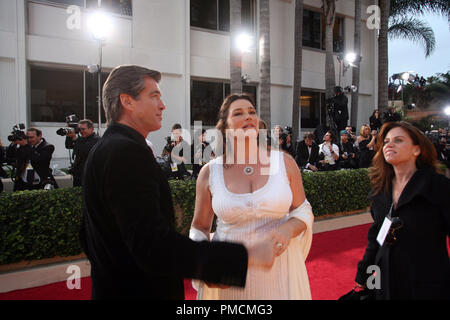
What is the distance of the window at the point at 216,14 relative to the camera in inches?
533

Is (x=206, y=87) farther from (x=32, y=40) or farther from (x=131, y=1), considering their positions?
(x=32, y=40)

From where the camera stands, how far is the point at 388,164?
9.07ft

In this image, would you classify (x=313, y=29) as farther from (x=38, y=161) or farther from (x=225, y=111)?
(x=225, y=111)

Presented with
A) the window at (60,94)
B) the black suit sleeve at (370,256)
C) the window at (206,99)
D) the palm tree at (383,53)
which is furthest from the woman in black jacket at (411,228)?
the palm tree at (383,53)

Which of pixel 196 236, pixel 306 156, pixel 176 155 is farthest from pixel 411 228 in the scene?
pixel 306 156

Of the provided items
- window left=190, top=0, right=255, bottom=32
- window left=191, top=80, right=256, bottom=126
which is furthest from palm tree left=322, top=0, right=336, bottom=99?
window left=191, top=80, right=256, bottom=126

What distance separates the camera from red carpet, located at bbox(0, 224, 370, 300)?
12.7ft

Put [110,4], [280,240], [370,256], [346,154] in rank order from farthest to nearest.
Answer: [110,4] → [346,154] → [370,256] → [280,240]

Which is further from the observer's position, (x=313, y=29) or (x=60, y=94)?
(x=313, y=29)

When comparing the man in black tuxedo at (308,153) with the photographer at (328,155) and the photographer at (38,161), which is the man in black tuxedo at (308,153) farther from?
the photographer at (38,161)

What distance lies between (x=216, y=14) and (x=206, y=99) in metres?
3.55

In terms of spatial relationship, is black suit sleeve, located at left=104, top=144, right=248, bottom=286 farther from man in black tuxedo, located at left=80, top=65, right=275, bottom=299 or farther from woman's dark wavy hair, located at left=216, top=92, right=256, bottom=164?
woman's dark wavy hair, located at left=216, top=92, right=256, bottom=164

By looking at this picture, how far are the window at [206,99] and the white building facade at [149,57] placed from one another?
39 mm

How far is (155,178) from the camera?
→ 1.38m
